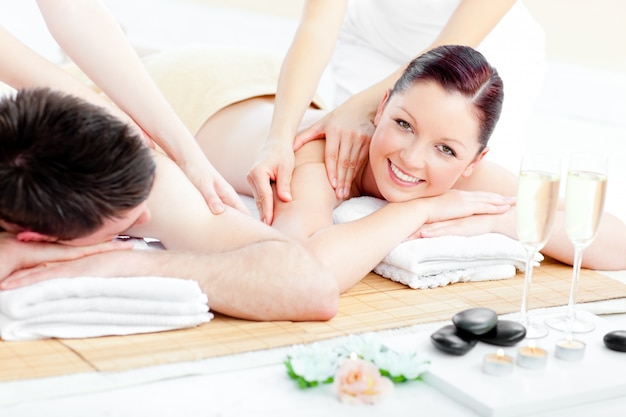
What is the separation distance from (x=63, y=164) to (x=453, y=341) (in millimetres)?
800

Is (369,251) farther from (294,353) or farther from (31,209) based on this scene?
(31,209)

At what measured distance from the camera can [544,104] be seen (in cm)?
598

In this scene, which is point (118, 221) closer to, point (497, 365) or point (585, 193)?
point (497, 365)

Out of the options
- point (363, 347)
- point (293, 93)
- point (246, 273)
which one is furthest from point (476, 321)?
point (293, 93)

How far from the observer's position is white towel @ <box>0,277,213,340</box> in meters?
1.95

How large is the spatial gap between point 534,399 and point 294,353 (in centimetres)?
44

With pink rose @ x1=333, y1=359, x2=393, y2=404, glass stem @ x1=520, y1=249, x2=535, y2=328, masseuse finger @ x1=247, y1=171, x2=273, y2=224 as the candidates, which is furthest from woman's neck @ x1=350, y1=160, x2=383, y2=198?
pink rose @ x1=333, y1=359, x2=393, y2=404

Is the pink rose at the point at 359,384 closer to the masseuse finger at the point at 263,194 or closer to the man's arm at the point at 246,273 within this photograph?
the man's arm at the point at 246,273

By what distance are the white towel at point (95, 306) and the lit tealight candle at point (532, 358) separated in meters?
0.63

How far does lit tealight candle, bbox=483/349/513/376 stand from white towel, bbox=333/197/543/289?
615mm

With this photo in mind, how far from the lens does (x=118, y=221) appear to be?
197 cm

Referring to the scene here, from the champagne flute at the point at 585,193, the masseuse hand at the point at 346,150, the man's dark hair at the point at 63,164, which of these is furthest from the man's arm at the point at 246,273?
the masseuse hand at the point at 346,150

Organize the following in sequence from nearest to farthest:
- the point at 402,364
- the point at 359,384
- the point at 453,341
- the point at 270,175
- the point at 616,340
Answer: the point at 359,384, the point at 402,364, the point at 453,341, the point at 616,340, the point at 270,175

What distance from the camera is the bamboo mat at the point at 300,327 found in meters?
1.88
